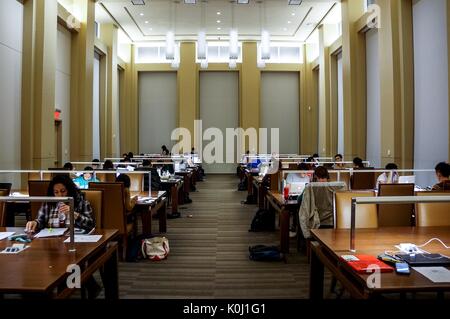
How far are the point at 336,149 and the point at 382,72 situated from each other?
15.9ft

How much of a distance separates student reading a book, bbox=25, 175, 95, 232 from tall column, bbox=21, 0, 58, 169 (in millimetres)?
5688

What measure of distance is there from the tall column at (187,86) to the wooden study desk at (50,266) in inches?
564

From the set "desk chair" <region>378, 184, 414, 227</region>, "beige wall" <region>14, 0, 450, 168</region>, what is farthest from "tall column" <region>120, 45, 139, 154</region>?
"desk chair" <region>378, 184, 414, 227</region>

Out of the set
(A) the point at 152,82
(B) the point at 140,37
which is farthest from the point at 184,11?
(A) the point at 152,82

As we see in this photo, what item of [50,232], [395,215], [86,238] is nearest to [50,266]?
[86,238]

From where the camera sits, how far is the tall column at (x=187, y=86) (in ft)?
56.1

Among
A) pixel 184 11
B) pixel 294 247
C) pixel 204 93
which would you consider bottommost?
pixel 294 247

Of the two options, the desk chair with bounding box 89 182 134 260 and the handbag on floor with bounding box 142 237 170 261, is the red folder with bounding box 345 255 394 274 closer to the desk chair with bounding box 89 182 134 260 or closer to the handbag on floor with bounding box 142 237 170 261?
the desk chair with bounding box 89 182 134 260

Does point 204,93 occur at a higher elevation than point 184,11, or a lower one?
lower

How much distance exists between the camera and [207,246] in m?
5.50

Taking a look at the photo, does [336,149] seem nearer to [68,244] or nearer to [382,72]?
[382,72]

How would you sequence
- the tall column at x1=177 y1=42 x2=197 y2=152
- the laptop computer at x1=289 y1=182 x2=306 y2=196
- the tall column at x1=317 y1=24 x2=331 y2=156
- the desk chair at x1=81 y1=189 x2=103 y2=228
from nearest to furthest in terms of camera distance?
the desk chair at x1=81 y1=189 x2=103 y2=228 → the laptop computer at x1=289 y1=182 x2=306 y2=196 → the tall column at x1=317 y1=24 x2=331 y2=156 → the tall column at x1=177 y1=42 x2=197 y2=152

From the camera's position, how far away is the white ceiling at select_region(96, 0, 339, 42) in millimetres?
12812

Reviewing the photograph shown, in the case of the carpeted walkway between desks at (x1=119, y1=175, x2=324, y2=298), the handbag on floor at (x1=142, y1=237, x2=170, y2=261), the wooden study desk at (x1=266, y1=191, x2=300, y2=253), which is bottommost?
the carpeted walkway between desks at (x1=119, y1=175, x2=324, y2=298)
